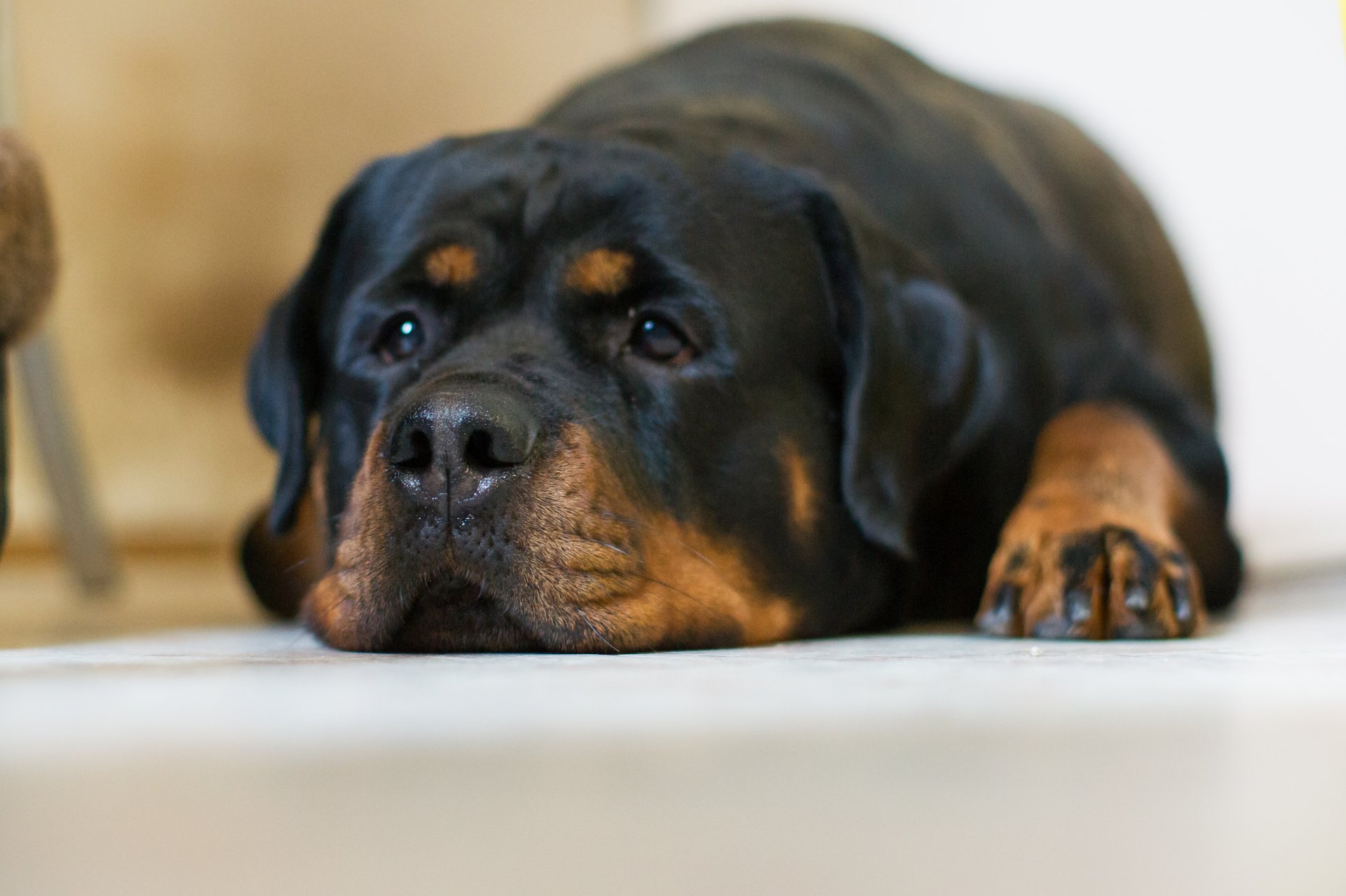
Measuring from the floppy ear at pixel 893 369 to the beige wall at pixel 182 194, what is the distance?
261 cm

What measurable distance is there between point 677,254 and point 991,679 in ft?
2.20

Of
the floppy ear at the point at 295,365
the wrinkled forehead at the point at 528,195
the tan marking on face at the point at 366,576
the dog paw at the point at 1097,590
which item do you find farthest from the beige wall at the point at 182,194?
the dog paw at the point at 1097,590

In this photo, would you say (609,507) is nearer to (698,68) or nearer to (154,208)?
(698,68)

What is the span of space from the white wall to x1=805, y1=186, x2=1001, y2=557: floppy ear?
5.79 feet

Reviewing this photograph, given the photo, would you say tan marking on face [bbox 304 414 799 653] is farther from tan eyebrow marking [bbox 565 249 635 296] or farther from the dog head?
tan eyebrow marking [bbox 565 249 635 296]

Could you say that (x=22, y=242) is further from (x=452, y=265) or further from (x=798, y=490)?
(x=798, y=490)

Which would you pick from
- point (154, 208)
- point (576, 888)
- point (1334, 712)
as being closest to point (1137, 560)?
point (1334, 712)

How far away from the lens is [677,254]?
1.47 m

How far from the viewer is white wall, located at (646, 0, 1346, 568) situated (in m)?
3.26

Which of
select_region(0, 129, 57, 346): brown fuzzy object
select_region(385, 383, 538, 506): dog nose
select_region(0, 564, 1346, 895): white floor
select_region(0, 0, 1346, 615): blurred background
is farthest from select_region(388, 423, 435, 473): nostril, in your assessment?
select_region(0, 0, 1346, 615): blurred background

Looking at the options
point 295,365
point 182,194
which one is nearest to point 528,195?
point 295,365

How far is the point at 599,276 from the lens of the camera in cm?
145

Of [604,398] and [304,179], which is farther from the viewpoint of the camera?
[304,179]

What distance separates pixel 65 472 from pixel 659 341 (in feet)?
6.83
